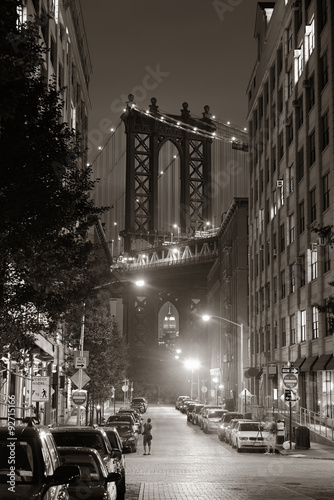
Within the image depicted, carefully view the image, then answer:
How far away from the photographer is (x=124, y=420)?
40062 millimetres

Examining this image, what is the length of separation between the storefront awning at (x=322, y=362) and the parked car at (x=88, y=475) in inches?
1218

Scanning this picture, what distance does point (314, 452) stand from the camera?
1369 inches

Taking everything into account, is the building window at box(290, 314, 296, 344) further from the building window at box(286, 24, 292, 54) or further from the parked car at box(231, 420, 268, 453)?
the building window at box(286, 24, 292, 54)

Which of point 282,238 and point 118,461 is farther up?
point 282,238

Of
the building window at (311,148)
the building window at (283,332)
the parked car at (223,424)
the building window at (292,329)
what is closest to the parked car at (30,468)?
the parked car at (223,424)

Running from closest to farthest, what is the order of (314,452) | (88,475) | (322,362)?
(88,475), (314,452), (322,362)

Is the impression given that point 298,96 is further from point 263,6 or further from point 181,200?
point 181,200

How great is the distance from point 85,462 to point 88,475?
33 cm

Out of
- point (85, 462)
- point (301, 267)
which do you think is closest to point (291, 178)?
point (301, 267)

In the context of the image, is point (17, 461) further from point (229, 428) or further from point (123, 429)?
point (229, 428)

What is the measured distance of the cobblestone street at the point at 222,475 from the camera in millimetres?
19267

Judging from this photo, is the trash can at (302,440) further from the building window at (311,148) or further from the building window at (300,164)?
the building window at (300,164)


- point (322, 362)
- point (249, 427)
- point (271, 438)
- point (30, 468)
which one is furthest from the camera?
point (322, 362)

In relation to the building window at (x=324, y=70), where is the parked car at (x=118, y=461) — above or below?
below
